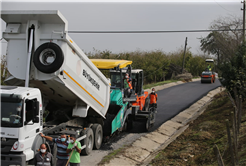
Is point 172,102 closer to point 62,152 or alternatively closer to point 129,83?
point 129,83

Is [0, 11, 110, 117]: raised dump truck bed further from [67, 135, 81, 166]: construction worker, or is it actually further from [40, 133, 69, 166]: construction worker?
[67, 135, 81, 166]: construction worker

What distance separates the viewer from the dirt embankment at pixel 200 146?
919 cm

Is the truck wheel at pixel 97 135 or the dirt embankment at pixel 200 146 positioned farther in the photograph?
the truck wheel at pixel 97 135

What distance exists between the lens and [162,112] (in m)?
18.4

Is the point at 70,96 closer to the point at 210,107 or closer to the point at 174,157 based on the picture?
the point at 174,157

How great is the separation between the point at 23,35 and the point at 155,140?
7.07 meters

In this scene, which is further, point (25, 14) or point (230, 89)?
point (230, 89)

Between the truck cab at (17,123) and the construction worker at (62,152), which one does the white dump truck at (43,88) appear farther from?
the construction worker at (62,152)

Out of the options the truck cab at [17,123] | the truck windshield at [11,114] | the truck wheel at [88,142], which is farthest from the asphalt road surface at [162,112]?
the truck windshield at [11,114]

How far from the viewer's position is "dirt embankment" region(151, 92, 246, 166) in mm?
9188

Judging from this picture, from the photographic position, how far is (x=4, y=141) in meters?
7.12

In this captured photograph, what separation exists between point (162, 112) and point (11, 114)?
12418 millimetres

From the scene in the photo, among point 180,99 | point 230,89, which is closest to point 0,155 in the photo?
point 230,89

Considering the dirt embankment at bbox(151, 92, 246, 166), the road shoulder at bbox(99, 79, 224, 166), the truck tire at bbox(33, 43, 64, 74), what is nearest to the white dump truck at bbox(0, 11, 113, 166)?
the truck tire at bbox(33, 43, 64, 74)
